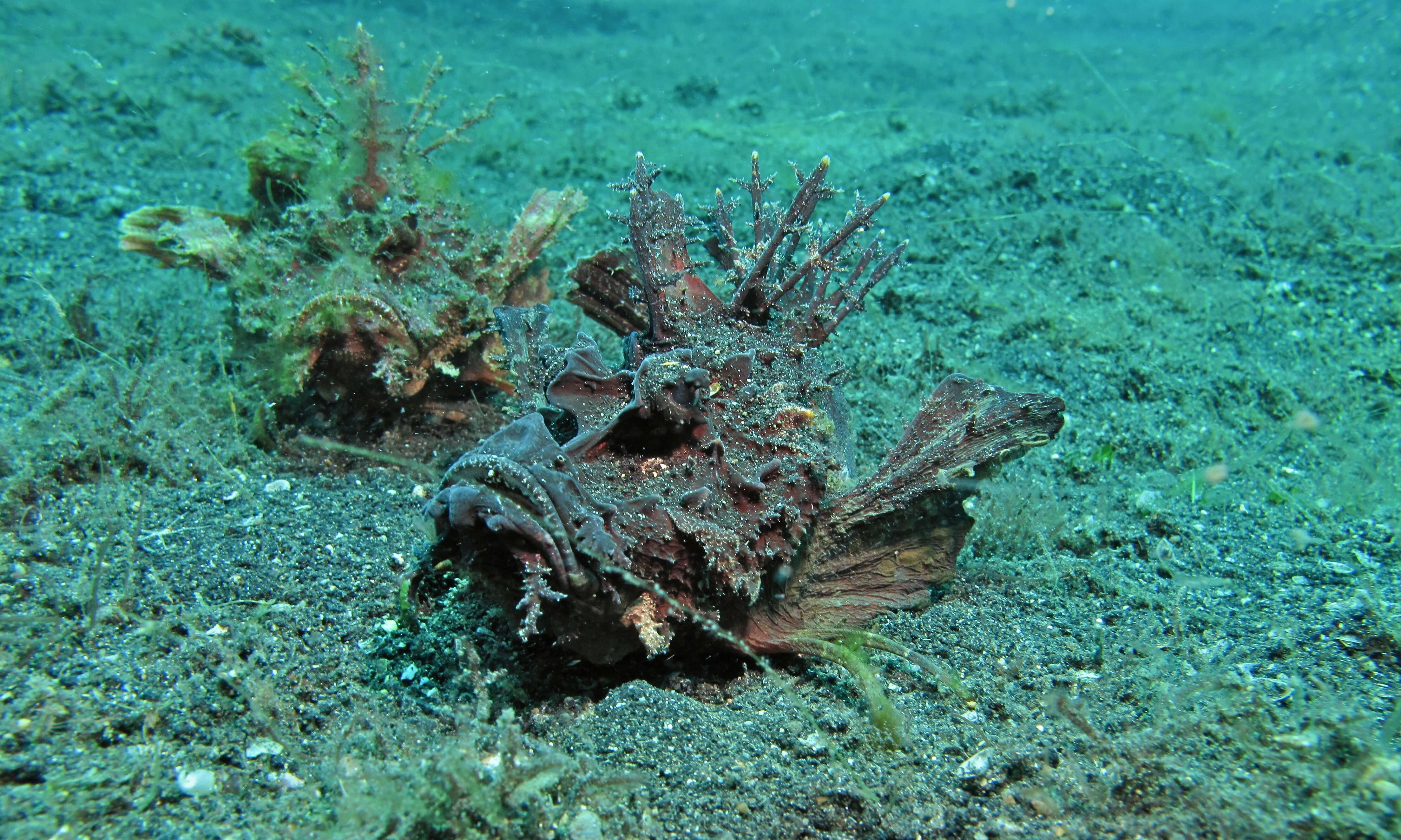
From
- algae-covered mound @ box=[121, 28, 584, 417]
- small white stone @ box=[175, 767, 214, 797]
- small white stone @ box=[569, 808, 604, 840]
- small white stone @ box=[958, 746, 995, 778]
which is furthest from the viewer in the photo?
algae-covered mound @ box=[121, 28, 584, 417]

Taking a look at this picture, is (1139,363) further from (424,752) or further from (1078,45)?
(1078,45)

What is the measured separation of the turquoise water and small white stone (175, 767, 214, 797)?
2cm

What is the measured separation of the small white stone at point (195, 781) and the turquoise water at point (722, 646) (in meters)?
0.02

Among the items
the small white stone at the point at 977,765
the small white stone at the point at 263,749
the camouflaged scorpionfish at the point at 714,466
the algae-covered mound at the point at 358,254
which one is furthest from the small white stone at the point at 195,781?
the small white stone at the point at 977,765

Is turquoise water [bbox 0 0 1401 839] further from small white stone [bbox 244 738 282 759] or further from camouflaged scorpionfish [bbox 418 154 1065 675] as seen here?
camouflaged scorpionfish [bbox 418 154 1065 675]

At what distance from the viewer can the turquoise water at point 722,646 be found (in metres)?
2.42

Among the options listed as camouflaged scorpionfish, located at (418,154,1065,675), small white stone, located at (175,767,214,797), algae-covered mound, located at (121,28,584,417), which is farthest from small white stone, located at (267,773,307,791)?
algae-covered mound, located at (121,28,584,417)

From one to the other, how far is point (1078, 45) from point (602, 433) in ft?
90.4

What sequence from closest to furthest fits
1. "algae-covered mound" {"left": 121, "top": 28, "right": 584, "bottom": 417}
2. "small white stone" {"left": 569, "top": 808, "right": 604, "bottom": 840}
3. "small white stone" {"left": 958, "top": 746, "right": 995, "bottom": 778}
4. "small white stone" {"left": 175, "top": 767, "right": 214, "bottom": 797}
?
"small white stone" {"left": 569, "top": 808, "right": 604, "bottom": 840} → "small white stone" {"left": 175, "top": 767, "right": 214, "bottom": 797} → "small white stone" {"left": 958, "top": 746, "right": 995, "bottom": 778} → "algae-covered mound" {"left": 121, "top": 28, "right": 584, "bottom": 417}

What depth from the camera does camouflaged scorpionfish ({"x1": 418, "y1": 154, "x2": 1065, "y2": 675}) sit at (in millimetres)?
2512

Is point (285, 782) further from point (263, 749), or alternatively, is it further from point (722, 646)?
point (722, 646)

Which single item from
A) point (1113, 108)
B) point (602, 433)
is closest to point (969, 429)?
point (602, 433)

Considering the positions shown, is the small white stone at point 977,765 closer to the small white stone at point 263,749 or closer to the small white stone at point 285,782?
the small white stone at point 285,782

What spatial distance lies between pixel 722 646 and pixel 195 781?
2.03 metres
